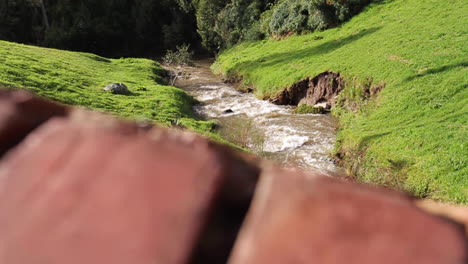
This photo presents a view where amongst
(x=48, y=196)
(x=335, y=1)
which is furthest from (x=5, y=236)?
(x=335, y=1)

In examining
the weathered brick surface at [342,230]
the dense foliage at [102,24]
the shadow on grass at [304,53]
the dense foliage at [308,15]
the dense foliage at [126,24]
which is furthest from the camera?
the dense foliage at [102,24]

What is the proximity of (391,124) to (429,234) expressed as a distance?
13.4 meters

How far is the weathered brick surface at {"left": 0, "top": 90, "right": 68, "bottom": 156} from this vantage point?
2.71 feet

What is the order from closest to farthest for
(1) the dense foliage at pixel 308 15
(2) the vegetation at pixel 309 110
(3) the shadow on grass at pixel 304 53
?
(2) the vegetation at pixel 309 110, (3) the shadow on grass at pixel 304 53, (1) the dense foliage at pixel 308 15

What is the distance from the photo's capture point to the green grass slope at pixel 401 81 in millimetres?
10148

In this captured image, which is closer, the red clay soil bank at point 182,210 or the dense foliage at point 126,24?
the red clay soil bank at point 182,210

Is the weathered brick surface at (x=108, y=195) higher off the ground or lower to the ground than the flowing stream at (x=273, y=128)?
higher

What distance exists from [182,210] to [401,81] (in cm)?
1591

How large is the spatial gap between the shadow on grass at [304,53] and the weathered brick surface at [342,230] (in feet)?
75.0

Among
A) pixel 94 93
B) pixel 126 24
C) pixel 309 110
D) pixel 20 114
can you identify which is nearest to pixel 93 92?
pixel 94 93

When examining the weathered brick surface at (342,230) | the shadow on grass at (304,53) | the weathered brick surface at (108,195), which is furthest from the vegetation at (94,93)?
the weathered brick surface at (342,230)

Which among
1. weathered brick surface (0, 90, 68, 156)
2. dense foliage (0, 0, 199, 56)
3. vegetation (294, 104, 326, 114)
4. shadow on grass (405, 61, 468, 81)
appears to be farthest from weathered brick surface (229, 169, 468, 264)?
dense foliage (0, 0, 199, 56)

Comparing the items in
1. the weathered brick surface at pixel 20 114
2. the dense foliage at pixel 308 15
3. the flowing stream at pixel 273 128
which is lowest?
the flowing stream at pixel 273 128

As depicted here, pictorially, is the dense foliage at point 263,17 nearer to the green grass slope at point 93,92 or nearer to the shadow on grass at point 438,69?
the green grass slope at point 93,92
